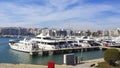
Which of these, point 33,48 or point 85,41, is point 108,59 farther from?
point 85,41

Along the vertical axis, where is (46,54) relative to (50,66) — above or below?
below

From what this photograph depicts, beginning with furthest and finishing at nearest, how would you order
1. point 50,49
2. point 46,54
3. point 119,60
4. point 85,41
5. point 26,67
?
point 85,41, point 50,49, point 46,54, point 119,60, point 26,67

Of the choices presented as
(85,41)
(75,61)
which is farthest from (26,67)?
(85,41)

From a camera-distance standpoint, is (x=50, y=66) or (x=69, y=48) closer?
(x=50, y=66)

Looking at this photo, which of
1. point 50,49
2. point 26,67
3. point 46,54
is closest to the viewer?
point 26,67

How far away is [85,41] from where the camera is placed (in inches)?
3625

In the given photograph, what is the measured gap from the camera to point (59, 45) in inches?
3014

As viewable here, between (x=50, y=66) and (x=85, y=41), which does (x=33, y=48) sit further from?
(x=50, y=66)

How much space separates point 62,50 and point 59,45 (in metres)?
5.25

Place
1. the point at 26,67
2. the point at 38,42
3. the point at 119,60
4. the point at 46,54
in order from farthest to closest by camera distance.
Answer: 1. the point at 38,42
2. the point at 46,54
3. the point at 119,60
4. the point at 26,67

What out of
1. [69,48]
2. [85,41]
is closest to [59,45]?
[69,48]

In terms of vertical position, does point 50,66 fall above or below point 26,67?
above

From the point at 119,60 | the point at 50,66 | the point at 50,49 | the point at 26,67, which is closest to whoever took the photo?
the point at 50,66

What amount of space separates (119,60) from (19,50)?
50.8m
